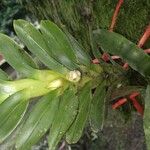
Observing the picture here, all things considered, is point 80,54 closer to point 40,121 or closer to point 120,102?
point 40,121

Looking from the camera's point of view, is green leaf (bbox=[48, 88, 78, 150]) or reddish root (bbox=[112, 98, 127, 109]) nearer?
green leaf (bbox=[48, 88, 78, 150])

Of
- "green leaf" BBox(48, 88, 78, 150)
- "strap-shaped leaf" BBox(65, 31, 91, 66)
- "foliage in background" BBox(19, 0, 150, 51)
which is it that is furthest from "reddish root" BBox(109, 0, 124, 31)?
"green leaf" BBox(48, 88, 78, 150)

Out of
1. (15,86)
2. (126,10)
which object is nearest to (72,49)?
(15,86)

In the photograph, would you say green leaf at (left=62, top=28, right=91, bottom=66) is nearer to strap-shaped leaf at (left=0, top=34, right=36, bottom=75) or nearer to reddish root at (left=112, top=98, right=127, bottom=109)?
strap-shaped leaf at (left=0, top=34, right=36, bottom=75)

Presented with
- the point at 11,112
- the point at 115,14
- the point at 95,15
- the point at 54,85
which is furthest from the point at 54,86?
the point at 95,15

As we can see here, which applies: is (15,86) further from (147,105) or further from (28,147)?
(147,105)

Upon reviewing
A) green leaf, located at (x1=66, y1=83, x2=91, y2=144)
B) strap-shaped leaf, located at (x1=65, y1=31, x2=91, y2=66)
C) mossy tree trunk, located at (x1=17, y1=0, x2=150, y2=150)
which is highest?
strap-shaped leaf, located at (x1=65, y1=31, x2=91, y2=66)
